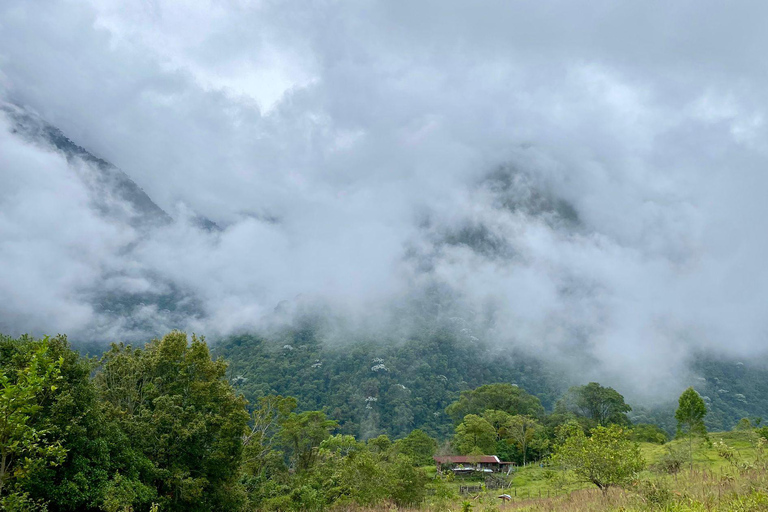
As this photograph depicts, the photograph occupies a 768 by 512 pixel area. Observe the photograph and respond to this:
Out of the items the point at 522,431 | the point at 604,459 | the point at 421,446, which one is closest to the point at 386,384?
the point at 421,446

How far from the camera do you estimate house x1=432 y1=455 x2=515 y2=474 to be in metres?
67.1

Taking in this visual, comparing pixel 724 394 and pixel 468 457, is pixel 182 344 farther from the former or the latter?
pixel 724 394

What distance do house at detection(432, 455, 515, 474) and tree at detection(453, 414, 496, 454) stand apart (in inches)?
113

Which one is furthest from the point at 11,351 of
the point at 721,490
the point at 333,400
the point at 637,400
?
the point at 637,400

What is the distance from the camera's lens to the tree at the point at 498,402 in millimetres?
97812

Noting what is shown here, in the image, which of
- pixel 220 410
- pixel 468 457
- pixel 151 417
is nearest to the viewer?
pixel 151 417

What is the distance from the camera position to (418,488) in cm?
3184

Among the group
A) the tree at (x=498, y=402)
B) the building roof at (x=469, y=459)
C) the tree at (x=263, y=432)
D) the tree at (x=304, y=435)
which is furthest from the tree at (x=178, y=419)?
the tree at (x=498, y=402)

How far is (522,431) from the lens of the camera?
2904 inches

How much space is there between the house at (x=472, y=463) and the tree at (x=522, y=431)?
529 centimetres

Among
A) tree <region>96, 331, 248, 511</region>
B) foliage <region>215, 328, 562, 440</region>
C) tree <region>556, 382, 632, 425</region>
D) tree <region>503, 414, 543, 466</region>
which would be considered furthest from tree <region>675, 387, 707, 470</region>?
foliage <region>215, 328, 562, 440</region>

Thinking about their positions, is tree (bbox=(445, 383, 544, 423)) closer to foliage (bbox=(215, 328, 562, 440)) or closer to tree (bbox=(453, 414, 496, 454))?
foliage (bbox=(215, 328, 562, 440))

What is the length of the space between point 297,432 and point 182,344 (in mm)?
30990

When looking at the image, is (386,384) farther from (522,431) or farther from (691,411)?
(691,411)
